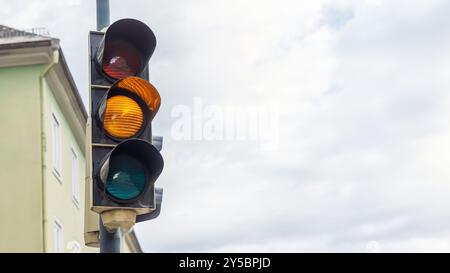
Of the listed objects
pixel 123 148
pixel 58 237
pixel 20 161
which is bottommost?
pixel 123 148

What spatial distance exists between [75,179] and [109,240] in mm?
22374

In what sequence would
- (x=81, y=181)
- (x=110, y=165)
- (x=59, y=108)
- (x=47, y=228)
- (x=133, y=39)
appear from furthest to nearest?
(x=81, y=181) < (x=59, y=108) < (x=47, y=228) < (x=133, y=39) < (x=110, y=165)

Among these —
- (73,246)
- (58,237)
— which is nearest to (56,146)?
(58,237)

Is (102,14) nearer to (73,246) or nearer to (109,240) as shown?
(109,240)

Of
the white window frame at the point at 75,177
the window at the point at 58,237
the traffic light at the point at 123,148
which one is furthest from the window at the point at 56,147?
the traffic light at the point at 123,148

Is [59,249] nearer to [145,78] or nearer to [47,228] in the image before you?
[47,228]

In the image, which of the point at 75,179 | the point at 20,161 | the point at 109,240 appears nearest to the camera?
the point at 109,240

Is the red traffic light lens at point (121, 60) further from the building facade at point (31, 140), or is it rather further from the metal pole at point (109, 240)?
the building facade at point (31, 140)

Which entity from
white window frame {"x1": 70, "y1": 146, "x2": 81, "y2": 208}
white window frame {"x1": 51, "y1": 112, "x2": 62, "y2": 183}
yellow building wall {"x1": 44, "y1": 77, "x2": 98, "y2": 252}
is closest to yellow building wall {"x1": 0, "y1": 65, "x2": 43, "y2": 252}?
yellow building wall {"x1": 44, "y1": 77, "x2": 98, "y2": 252}

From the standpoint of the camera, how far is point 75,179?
26812 mm

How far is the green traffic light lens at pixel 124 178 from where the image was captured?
457 centimetres

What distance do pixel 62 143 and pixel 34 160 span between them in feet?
6.93

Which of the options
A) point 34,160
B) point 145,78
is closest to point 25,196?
point 34,160
